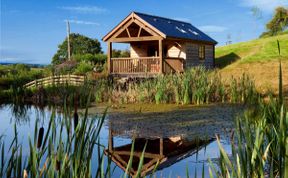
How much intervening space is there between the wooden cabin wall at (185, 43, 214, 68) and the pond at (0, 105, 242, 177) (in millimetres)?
13468

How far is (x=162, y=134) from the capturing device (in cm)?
946

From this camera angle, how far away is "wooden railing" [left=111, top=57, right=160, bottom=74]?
79.7ft

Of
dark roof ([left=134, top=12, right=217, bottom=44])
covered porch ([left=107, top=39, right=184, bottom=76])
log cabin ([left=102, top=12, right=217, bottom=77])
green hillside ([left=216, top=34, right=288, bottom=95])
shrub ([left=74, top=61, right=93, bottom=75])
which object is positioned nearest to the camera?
green hillside ([left=216, top=34, right=288, bottom=95])

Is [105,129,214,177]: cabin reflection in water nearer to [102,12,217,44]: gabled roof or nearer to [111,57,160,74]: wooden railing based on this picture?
[111,57,160,74]: wooden railing

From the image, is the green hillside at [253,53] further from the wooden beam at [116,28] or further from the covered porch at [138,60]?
the wooden beam at [116,28]

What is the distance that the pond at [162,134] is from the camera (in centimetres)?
664

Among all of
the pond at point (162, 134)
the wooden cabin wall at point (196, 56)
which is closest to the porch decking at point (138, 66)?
the wooden cabin wall at point (196, 56)

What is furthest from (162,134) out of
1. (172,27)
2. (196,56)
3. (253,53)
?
A: (253,53)

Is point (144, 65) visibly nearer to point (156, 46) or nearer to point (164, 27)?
point (164, 27)

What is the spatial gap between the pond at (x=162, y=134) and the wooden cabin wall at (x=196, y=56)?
44.2 ft

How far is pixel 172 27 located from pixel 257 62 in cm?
677

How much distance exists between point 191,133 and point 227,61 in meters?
24.8

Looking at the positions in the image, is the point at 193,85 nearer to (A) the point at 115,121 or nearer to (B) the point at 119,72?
(A) the point at 115,121

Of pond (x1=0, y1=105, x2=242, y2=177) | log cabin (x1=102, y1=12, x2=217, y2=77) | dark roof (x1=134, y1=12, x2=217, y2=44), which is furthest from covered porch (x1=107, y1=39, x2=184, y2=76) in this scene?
pond (x1=0, y1=105, x2=242, y2=177)
